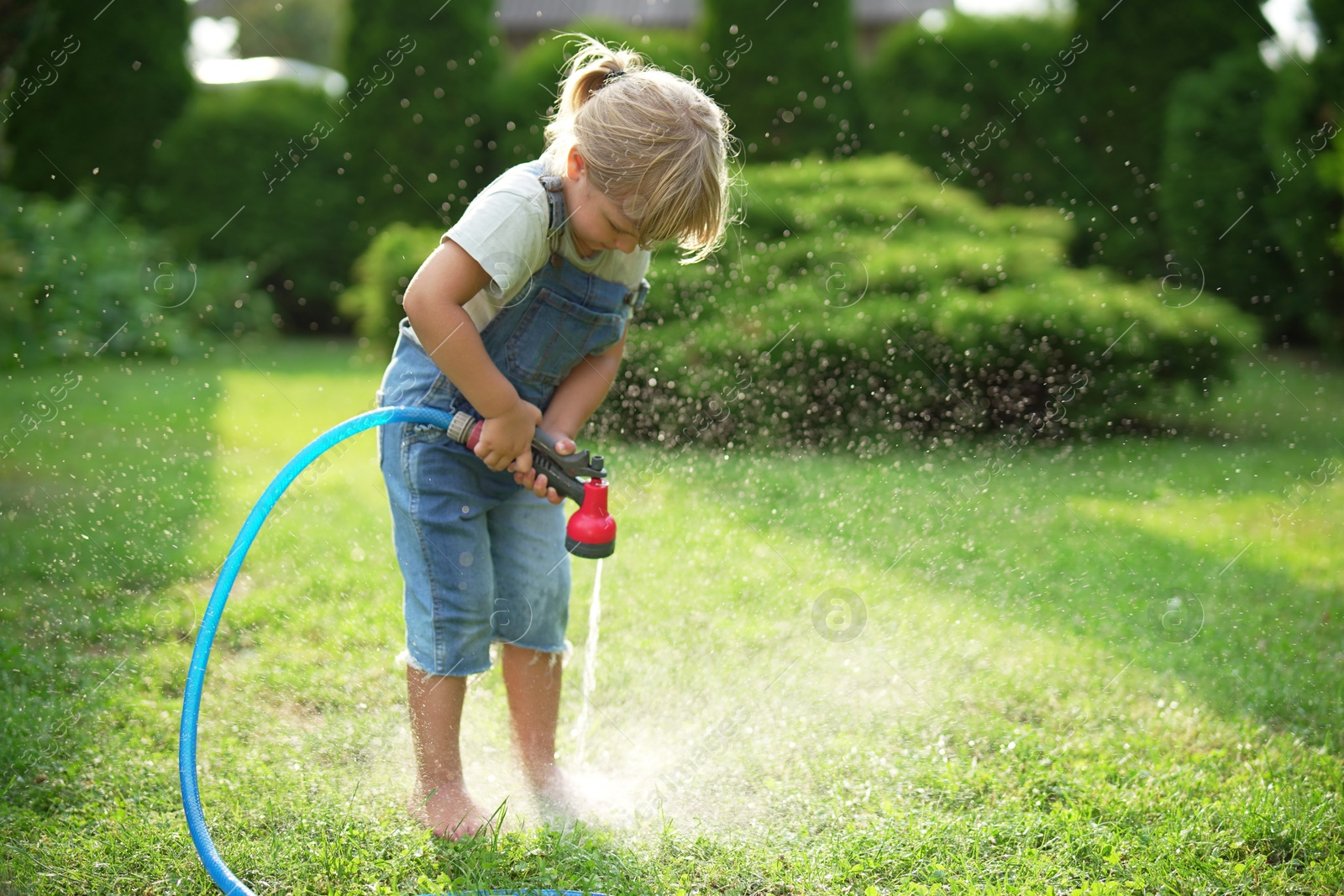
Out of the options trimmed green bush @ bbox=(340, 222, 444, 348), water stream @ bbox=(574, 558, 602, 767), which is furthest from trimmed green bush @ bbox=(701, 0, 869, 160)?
water stream @ bbox=(574, 558, 602, 767)

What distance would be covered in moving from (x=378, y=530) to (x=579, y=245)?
230 cm

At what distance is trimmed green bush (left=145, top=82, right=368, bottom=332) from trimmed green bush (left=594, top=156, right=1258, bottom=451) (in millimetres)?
5364

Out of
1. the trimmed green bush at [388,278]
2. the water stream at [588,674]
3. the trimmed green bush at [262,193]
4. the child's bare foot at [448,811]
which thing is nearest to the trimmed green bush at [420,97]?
the trimmed green bush at [262,193]

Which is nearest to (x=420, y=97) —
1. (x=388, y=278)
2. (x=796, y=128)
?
(x=388, y=278)

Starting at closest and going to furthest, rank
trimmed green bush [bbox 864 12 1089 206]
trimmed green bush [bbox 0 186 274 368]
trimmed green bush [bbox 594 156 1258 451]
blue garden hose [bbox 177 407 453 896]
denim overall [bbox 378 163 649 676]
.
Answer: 1. blue garden hose [bbox 177 407 453 896]
2. denim overall [bbox 378 163 649 676]
3. trimmed green bush [bbox 594 156 1258 451]
4. trimmed green bush [bbox 0 186 274 368]
5. trimmed green bush [bbox 864 12 1089 206]

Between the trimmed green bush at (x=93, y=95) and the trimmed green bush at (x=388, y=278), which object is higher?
the trimmed green bush at (x=93, y=95)

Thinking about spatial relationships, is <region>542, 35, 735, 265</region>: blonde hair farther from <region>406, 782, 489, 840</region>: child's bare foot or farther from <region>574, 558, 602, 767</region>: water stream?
<region>406, 782, 489, 840</region>: child's bare foot

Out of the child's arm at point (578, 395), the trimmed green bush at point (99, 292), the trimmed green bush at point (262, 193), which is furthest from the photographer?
the trimmed green bush at point (262, 193)

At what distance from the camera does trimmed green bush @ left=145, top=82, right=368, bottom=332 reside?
10.1 meters

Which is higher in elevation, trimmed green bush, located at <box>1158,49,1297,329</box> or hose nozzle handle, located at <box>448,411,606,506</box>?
trimmed green bush, located at <box>1158,49,1297,329</box>

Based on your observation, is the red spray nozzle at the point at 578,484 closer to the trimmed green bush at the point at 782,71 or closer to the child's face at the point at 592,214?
the child's face at the point at 592,214

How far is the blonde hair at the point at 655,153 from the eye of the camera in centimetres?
208

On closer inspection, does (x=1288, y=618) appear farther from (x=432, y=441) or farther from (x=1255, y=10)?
(x=1255, y=10)

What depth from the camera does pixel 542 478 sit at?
2.23 meters
